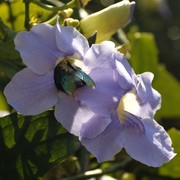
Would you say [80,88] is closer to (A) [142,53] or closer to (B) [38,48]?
(B) [38,48]

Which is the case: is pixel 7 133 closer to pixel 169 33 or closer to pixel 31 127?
pixel 31 127

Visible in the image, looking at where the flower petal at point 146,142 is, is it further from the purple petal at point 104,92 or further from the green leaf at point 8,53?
the green leaf at point 8,53

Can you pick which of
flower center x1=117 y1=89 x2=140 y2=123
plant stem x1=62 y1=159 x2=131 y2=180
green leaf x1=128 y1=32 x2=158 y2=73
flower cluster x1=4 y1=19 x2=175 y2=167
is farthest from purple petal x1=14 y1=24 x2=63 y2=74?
green leaf x1=128 y1=32 x2=158 y2=73

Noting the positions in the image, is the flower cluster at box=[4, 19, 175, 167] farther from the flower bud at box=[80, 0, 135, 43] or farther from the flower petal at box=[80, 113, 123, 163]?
the flower bud at box=[80, 0, 135, 43]

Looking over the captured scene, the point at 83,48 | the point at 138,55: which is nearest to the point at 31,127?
the point at 83,48

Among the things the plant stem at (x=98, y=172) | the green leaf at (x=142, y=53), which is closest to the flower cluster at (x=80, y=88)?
the plant stem at (x=98, y=172)

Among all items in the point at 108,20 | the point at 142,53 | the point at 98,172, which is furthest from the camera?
the point at 142,53

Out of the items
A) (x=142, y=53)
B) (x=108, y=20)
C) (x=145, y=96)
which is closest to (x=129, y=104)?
(x=145, y=96)
